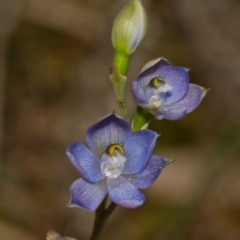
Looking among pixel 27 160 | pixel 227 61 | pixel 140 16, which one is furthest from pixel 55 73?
pixel 140 16

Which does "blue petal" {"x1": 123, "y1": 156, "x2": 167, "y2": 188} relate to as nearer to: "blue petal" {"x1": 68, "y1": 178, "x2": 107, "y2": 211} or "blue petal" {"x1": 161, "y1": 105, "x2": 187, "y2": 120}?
"blue petal" {"x1": 68, "y1": 178, "x2": 107, "y2": 211}

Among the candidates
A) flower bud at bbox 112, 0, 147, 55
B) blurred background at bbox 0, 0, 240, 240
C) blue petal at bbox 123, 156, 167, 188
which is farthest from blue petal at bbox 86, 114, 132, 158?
blurred background at bbox 0, 0, 240, 240

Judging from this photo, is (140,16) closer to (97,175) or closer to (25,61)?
(97,175)

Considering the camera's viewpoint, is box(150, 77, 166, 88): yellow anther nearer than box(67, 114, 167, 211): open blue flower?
No

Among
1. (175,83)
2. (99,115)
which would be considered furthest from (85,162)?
(99,115)

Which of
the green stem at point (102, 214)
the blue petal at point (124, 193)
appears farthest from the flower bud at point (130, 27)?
the green stem at point (102, 214)

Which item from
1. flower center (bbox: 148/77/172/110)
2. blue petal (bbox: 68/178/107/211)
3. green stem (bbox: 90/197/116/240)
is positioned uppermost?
flower center (bbox: 148/77/172/110)
